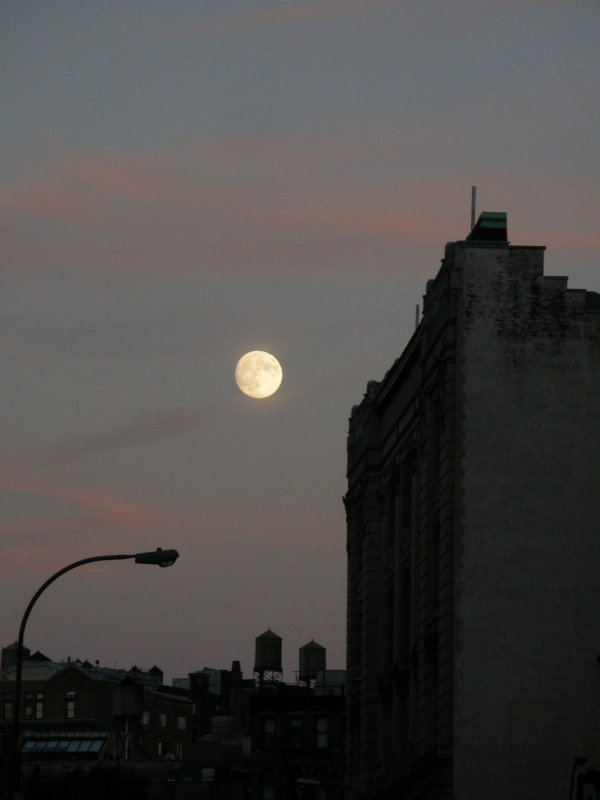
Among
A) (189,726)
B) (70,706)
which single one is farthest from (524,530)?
(189,726)

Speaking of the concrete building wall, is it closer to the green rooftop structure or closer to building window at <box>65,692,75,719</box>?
the green rooftop structure

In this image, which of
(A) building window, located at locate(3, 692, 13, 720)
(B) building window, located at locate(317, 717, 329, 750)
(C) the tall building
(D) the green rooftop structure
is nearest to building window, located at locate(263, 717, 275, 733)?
(B) building window, located at locate(317, 717, 329, 750)

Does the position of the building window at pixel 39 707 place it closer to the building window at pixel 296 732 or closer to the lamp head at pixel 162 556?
the building window at pixel 296 732

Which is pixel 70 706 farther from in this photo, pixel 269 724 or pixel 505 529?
pixel 505 529

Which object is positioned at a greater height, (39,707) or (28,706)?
(28,706)

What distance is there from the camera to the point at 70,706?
572 ft

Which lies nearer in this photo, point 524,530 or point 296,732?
point 524,530

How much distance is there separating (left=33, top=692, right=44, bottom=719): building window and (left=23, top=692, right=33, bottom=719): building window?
0.51 m

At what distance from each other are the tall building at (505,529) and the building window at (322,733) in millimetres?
71396

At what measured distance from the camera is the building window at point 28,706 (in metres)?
176

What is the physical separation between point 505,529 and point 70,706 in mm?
123811

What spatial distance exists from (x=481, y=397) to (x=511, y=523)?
424cm

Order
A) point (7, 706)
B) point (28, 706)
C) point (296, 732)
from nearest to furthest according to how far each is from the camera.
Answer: point (296, 732) → point (28, 706) → point (7, 706)

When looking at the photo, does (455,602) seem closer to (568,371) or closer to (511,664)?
(511,664)
